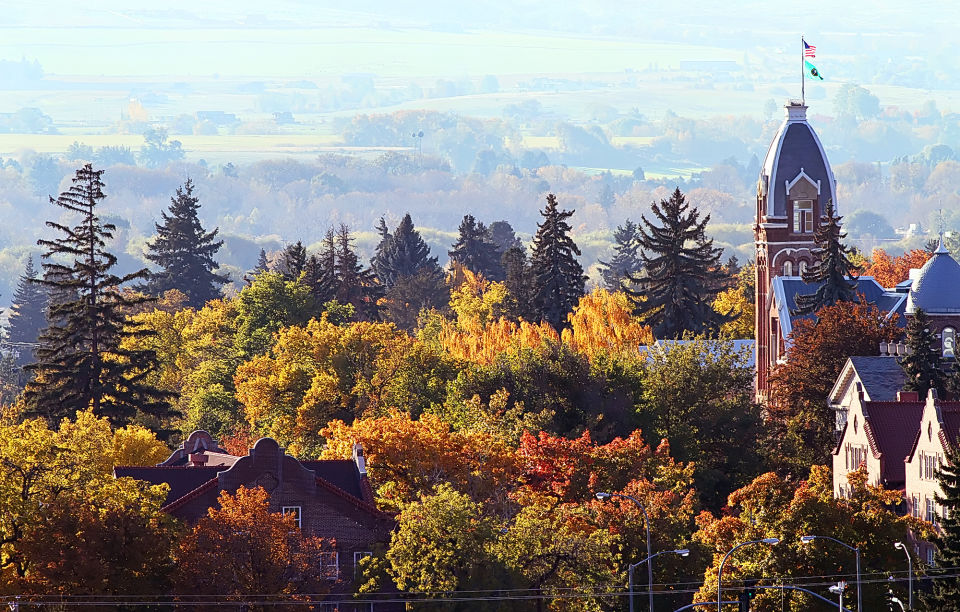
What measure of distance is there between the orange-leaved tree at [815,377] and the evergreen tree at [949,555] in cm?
3035

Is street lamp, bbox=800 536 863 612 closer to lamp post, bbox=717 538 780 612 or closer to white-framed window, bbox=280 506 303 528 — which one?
lamp post, bbox=717 538 780 612

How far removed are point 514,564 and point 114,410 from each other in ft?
179

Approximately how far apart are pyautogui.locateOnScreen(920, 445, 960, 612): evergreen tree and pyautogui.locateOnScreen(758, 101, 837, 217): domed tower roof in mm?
70015

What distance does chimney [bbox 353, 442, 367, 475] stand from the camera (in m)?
89.9

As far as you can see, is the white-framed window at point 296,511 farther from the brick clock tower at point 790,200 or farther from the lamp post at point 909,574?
the brick clock tower at point 790,200

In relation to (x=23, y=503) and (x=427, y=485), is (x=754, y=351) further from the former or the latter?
(x=23, y=503)

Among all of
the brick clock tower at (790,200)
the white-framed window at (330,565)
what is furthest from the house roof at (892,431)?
the brick clock tower at (790,200)

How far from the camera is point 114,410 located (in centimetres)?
12381

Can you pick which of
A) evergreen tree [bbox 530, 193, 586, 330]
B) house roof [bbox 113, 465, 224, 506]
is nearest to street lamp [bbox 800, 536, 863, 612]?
house roof [bbox 113, 465, 224, 506]

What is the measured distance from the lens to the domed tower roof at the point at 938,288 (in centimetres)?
12350

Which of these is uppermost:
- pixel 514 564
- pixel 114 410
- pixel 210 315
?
pixel 210 315

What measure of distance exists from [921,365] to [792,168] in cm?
4435

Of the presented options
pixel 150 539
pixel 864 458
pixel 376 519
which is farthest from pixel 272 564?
pixel 864 458

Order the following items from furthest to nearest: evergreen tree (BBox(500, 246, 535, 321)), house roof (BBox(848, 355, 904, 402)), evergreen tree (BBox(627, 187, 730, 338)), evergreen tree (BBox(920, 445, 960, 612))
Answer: evergreen tree (BBox(500, 246, 535, 321)) < evergreen tree (BBox(627, 187, 730, 338)) < house roof (BBox(848, 355, 904, 402)) < evergreen tree (BBox(920, 445, 960, 612))
